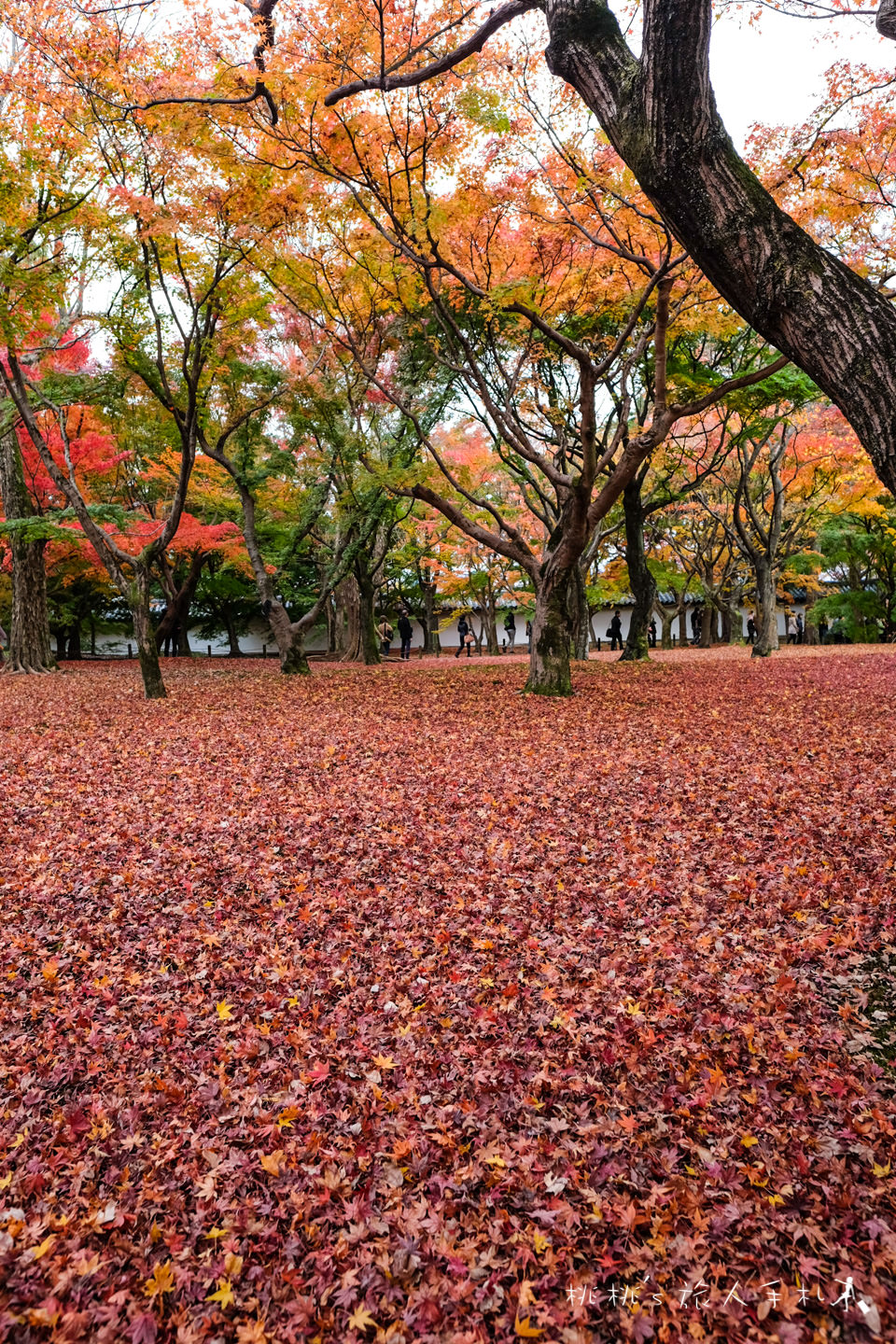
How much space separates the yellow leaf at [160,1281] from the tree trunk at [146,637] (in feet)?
32.3

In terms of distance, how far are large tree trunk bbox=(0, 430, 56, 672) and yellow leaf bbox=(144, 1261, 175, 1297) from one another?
50.4 ft

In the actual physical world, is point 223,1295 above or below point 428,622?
below

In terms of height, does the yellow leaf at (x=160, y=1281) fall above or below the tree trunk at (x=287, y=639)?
below

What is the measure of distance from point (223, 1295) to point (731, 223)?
3.99m

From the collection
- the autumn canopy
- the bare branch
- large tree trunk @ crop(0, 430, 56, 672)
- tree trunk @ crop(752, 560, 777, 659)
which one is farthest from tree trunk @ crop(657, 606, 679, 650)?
the bare branch

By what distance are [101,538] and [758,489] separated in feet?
64.1

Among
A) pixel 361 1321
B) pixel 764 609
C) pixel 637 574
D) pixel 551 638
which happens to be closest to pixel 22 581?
pixel 551 638

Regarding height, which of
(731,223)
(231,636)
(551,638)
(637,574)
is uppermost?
(731,223)

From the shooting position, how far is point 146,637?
11.2 m

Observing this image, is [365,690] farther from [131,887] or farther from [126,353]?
[131,887]

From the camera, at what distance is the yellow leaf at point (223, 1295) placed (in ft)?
6.40

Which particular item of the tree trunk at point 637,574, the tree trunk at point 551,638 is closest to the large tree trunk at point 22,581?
the tree trunk at point 551,638

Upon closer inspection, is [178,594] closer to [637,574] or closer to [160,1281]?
[637,574]

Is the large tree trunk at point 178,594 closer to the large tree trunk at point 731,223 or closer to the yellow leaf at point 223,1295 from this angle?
the large tree trunk at point 731,223
